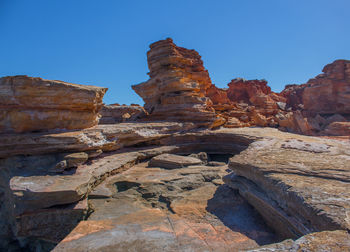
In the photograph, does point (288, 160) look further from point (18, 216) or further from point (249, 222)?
point (18, 216)

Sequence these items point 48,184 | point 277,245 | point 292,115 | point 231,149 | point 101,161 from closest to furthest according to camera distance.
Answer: point 277,245 < point 48,184 < point 101,161 < point 231,149 < point 292,115

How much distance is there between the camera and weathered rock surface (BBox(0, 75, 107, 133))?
550 cm

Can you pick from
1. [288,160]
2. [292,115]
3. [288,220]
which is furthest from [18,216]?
[292,115]

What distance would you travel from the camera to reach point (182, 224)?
138 inches

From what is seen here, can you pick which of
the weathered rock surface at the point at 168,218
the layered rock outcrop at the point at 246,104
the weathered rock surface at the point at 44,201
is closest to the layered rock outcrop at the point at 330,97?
the layered rock outcrop at the point at 246,104

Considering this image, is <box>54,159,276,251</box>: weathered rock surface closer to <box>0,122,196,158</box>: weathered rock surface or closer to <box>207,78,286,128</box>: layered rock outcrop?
<box>0,122,196,158</box>: weathered rock surface

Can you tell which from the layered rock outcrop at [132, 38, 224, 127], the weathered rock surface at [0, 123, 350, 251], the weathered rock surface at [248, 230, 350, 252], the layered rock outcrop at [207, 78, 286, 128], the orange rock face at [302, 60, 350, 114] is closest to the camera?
the weathered rock surface at [248, 230, 350, 252]

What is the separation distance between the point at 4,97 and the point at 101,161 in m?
3.10

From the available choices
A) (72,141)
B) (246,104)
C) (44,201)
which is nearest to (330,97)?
(246,104)

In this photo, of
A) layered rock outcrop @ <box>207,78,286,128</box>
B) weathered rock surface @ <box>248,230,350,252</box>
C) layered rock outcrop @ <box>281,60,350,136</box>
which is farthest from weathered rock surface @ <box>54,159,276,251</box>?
layered rock outcrop @ <box>281,60,350,136</box>

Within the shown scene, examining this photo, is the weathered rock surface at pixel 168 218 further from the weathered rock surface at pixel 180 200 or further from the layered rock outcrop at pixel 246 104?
the layered rock outcrop at pixel 246 104

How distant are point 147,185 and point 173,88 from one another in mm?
6815

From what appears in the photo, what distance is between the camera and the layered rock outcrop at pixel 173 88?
34.5 ft

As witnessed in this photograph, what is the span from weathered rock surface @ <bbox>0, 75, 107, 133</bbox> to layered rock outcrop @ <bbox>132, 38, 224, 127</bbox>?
188 inches
